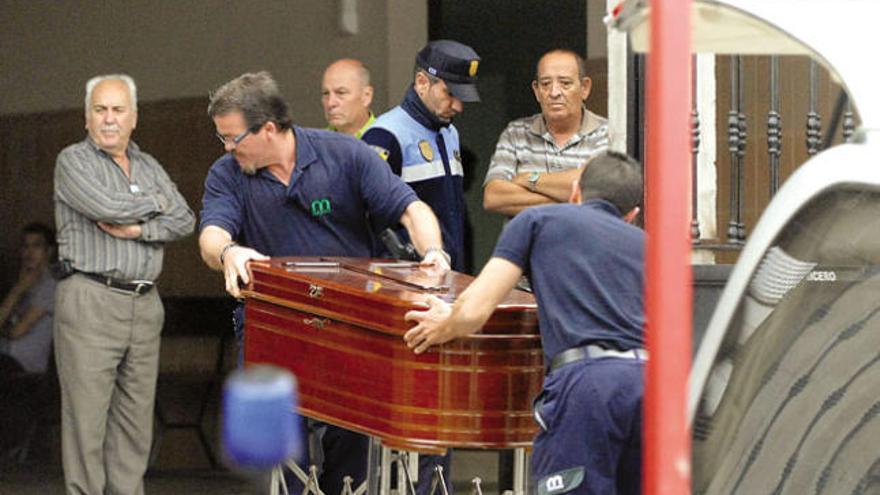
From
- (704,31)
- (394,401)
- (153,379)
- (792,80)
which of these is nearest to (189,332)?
(153,379)

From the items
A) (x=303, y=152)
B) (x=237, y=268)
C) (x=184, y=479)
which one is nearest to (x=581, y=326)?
(x=237, y=268)

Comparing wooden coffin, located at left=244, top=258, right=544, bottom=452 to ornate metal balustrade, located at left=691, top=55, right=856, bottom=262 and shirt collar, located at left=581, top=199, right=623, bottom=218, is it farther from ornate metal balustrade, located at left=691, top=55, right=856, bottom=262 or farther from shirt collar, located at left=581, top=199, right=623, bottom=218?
ornate metal balustrade, located at left=691, top=55, right=856, bottom=262

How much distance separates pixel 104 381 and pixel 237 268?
250 centimetres

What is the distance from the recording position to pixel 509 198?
24.7 feet

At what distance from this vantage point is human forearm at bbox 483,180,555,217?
7.46 metres

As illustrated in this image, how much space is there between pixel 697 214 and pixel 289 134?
6.03 feet

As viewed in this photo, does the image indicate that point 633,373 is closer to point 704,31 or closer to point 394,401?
point 394,401

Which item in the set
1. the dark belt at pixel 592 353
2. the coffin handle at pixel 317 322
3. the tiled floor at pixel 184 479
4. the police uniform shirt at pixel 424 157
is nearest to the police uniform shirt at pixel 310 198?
the police uniform shirt at pixel 424 157

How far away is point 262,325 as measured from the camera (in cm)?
566

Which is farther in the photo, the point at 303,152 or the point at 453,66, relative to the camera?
the point at 453,66

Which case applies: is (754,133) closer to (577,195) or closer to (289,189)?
(289,189)

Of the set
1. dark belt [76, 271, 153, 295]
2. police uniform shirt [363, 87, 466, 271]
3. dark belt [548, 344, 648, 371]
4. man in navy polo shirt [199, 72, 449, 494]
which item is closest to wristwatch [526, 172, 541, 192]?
police uniform shirt [363, 87, 466, 271]

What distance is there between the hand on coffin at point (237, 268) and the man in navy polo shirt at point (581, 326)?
113cm

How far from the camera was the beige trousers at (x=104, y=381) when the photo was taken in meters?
7.98
